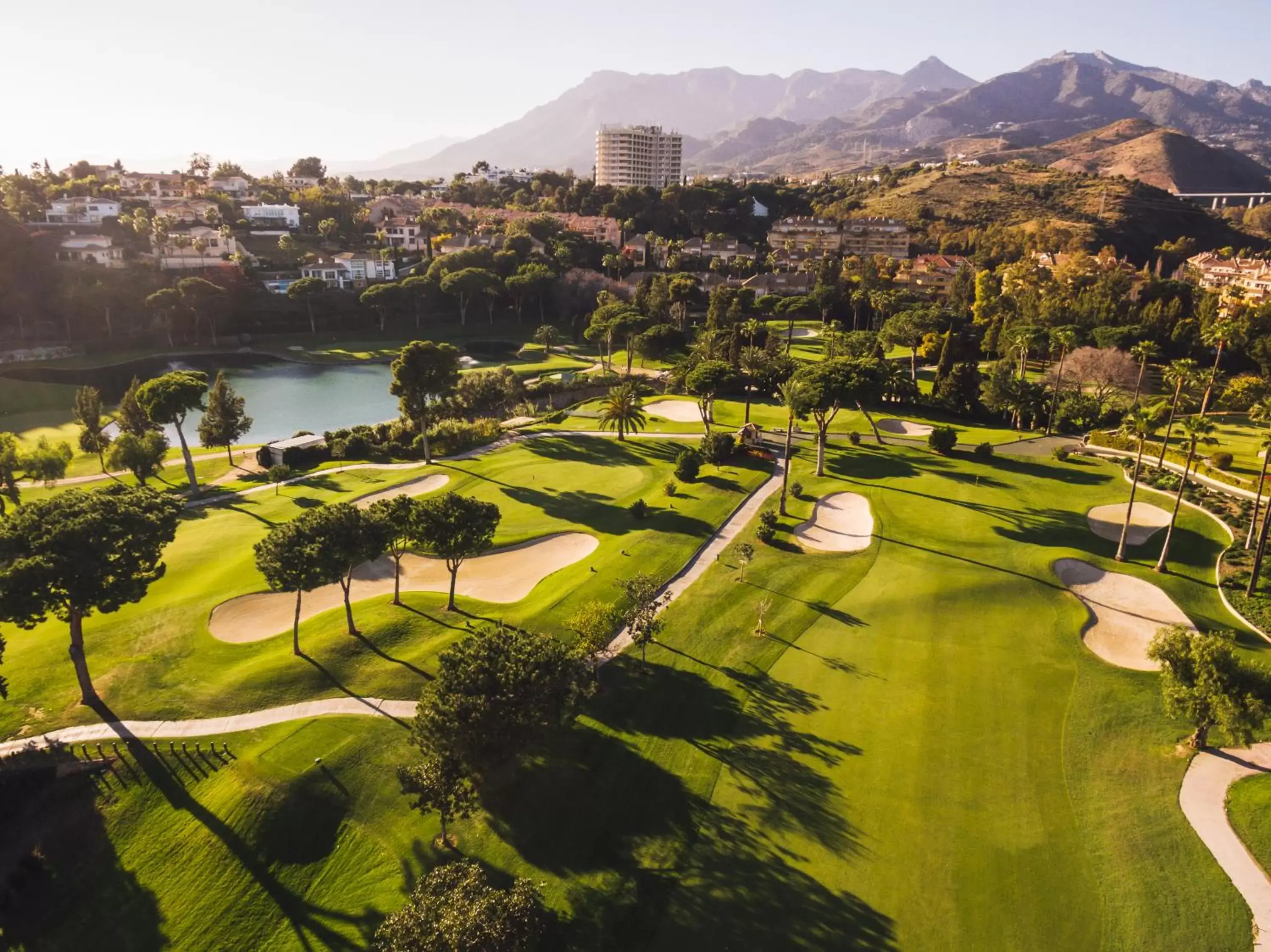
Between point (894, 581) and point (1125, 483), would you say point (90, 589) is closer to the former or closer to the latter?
point (894, 581)

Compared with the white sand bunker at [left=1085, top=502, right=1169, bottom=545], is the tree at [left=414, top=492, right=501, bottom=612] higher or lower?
higher

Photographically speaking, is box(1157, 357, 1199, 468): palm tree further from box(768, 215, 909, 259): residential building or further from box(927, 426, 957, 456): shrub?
box(768, 215, 909, 259): residential building

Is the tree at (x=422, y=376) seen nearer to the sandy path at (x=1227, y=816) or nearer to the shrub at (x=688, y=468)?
the shrub at (x=688, y=468)

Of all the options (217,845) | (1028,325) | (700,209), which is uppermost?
(700,209)

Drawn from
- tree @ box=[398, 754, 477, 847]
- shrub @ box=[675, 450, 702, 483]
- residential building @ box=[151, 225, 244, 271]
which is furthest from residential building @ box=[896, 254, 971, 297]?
tree @ box=[398, 754, 477, 847]

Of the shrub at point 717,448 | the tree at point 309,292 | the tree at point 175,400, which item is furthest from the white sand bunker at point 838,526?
the tree at point 309,292

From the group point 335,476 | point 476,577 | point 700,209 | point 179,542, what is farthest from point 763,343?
point 700,209
